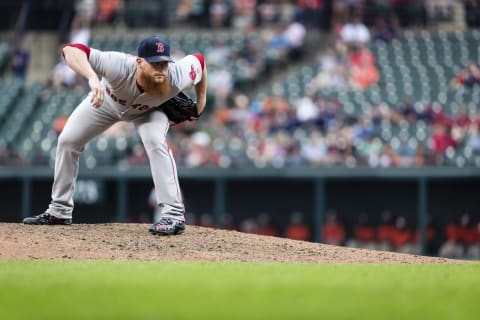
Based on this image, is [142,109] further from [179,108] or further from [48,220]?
[48,220]

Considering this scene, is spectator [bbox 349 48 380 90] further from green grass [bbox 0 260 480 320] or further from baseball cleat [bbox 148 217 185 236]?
green grass [bbox 0 260 480 320]

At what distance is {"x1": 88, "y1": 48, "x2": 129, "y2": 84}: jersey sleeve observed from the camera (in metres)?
8.20

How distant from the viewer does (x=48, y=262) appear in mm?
7379

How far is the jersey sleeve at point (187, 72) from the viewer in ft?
27.8

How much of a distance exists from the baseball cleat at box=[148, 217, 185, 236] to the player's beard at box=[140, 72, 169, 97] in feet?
3.49

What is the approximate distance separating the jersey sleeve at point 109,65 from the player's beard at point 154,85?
0.16 meters

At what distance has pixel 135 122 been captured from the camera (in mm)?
8758

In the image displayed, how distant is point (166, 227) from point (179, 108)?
0.98 metres

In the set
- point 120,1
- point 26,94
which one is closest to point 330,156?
point 26,94

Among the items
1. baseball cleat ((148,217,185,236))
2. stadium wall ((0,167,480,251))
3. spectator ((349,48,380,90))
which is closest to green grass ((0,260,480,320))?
baseball cleat ((148,217,185,236))

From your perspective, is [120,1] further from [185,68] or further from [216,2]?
[185,68]

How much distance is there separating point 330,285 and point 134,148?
11361mm

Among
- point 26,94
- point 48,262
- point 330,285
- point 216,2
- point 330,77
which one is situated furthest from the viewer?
point 216,2

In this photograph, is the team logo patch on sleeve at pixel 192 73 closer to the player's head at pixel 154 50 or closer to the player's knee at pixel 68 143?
the player's head at pixel 154 50
